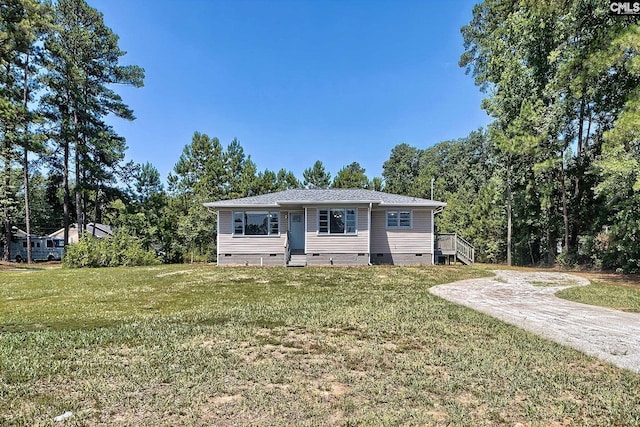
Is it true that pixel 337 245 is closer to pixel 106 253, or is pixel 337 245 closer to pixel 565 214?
pixel 565 214

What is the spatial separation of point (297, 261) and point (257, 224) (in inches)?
111

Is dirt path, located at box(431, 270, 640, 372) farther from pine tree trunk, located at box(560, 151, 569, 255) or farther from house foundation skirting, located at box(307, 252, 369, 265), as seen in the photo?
pine tree trunk, located at box(560, 151, 569, 255)

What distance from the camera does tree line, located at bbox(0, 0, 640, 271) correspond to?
1338cm

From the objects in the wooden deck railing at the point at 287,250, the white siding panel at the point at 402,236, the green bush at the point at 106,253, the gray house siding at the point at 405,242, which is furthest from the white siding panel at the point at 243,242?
the green bush at the point at 106,253

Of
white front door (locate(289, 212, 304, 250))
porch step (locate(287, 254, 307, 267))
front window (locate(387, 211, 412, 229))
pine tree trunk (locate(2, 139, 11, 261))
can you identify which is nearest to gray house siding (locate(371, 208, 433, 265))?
front window (locate(387, 211, 412, 229))

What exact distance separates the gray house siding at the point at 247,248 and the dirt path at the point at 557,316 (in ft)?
29.9

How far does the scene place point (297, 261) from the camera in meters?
17.1

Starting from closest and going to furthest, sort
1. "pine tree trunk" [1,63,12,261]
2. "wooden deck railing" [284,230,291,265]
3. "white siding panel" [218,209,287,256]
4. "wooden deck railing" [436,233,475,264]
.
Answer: "wooden deck railing" [284,230,291,265] < "white siding panel" [218,209,287,256] < "wooden deck railing" [436,233,475,264] < "pine tree trunk" [1,63,12,261]

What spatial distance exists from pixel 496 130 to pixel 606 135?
823 cm

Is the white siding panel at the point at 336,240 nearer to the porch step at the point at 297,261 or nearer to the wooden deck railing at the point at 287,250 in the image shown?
the porch step at the point at 297,261

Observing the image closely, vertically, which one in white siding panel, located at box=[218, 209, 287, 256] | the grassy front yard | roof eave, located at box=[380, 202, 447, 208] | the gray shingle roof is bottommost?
the grassy front yard

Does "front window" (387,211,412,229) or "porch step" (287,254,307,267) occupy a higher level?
"front window" (387,211,412,229)

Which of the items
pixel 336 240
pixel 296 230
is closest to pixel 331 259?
pixel 336 240

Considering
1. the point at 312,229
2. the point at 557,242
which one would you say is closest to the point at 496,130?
the point at 557,242
